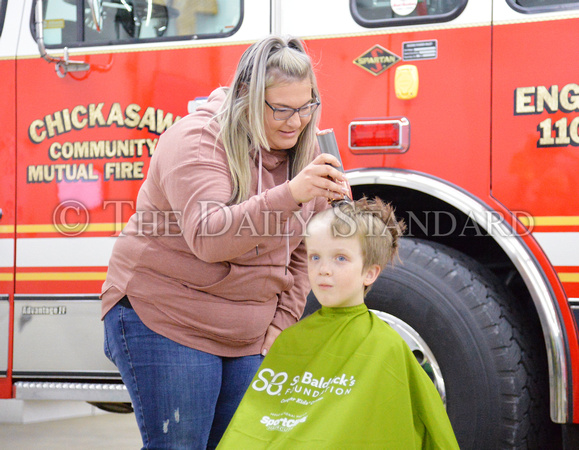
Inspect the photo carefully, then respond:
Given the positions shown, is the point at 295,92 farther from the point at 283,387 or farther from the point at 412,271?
the point at 412,271

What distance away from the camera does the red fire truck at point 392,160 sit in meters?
2.74

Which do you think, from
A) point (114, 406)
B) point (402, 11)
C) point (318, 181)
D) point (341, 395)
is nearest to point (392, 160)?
point (402, 11)

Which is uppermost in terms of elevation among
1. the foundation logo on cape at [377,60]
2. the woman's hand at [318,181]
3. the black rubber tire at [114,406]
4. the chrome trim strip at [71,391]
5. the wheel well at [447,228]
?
the foundation logo on cape at [377,60]

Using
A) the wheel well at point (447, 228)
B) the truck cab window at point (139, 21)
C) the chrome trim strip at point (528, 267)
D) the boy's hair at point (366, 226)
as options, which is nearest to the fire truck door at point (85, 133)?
the truck cab window at point (139, 21)

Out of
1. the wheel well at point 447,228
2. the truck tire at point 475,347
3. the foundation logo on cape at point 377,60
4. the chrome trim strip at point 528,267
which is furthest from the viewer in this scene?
the wheel well at point 447,228

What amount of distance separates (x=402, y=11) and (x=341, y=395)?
5.67 ft

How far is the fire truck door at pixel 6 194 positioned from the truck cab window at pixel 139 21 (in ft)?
0.72

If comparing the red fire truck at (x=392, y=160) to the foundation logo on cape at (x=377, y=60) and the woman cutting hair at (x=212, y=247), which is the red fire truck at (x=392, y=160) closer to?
the foundation logo on cape at (x=377, y=60)

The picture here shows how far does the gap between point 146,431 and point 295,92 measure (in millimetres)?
1020

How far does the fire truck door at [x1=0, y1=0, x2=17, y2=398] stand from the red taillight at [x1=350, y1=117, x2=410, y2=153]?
157 centimetres

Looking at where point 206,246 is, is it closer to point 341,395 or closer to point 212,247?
point 212,247

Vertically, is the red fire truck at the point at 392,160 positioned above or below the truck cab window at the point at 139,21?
below

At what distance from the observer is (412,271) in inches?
116

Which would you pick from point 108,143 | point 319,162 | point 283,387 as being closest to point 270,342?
point 283,387
